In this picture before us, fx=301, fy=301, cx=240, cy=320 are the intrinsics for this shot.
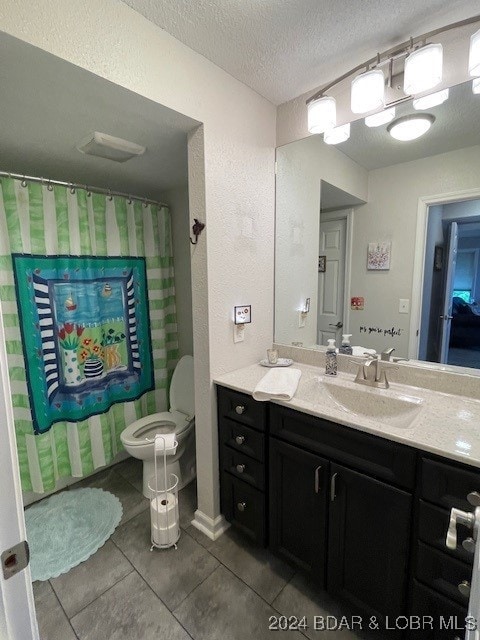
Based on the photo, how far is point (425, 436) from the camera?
978 millimetres

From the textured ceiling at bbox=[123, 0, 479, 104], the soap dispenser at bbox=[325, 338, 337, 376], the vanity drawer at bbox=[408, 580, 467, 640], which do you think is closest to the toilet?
the soap dispenser at bbox=[325, 338, 337, 376]

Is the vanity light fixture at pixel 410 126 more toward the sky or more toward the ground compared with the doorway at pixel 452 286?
more toward the sky

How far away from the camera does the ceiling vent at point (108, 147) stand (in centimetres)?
145

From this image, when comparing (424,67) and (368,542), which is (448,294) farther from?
(368,542)

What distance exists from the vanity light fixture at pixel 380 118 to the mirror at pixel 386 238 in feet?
0.09

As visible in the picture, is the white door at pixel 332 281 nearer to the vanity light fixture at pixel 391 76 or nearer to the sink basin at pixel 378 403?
the sink basin at pixel 378 403

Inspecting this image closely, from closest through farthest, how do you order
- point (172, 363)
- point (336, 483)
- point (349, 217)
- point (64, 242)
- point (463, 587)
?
1. point (463, 587)
2. point (336, 483)
3. point (349, 217)
4. point (64, 242)
5. point (172, 363)

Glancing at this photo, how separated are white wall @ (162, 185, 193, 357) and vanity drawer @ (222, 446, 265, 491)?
3.69ft

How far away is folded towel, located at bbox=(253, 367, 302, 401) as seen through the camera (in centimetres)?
129

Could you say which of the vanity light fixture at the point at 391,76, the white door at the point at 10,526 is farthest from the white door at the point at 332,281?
the white door at the point at 10,526

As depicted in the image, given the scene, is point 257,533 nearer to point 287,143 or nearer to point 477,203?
point 477,203

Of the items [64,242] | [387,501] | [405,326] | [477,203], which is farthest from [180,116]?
[387,501]

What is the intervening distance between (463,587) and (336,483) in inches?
16.7

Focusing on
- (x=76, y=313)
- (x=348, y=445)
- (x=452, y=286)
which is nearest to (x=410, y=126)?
(x=452, y=286)
